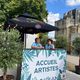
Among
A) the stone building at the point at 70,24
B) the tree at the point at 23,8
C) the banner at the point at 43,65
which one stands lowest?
the banner at the point at 43,65

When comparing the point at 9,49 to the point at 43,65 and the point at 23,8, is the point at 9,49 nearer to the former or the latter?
the point at 43,65

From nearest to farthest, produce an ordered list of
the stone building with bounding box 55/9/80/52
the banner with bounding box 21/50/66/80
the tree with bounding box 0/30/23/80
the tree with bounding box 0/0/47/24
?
1. the tree with bounding box 0/30/23/80
2. the banner with bounding box 21/50/66/80
3. the tree with bounding box 0/0/47/24
4. the stone building with bounding box 55/9/80/52

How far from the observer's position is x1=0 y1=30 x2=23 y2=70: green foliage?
862 centimetres

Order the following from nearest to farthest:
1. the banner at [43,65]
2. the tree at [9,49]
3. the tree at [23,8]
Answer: the tree at [9,49] → the banner at [43,65] → the tree at [23,8]

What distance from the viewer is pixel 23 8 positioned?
19.8 m

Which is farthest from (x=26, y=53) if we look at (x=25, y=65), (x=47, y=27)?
(x=47, y=27)

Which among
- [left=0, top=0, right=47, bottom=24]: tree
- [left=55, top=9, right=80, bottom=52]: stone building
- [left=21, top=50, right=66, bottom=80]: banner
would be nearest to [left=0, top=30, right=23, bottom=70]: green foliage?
[left=21, top=50, right=66, bottom=80]: banner

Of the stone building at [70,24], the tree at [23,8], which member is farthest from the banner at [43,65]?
the stone building at [70,24]

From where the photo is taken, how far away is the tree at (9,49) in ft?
28.3

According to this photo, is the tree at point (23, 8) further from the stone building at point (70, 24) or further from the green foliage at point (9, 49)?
the stone building at point (70, 24)

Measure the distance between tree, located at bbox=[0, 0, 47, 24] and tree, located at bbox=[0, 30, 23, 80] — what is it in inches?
371

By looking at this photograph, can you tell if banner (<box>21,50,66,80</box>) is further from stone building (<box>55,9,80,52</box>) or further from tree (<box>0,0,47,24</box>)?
stone building (<box>55,9,80,52</box>)

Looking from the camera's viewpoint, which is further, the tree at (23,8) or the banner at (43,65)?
the tree at (23,8)

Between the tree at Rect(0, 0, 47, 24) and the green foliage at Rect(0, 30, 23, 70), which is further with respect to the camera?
the tree at Rect(0, 0, 47, 24)
